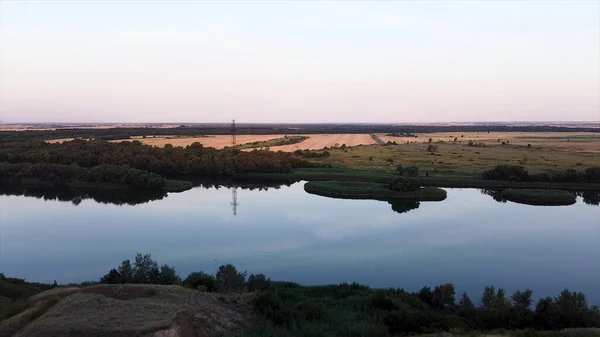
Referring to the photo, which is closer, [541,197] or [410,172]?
[541,197]

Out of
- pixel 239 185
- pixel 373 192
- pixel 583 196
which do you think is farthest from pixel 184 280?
pixel 583 196

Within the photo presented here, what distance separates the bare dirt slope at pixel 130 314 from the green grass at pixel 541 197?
3283 cm

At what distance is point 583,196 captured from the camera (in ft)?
129

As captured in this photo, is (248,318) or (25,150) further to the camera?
(25,150)

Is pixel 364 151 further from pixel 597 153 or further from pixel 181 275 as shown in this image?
pixel 181 275

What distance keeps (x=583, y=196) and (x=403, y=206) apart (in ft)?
56.3

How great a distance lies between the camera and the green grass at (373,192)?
37.8 meters

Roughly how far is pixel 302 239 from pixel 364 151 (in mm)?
45794

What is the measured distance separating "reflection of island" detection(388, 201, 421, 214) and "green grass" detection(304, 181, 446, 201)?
1073 mm

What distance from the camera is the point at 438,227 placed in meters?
28.6

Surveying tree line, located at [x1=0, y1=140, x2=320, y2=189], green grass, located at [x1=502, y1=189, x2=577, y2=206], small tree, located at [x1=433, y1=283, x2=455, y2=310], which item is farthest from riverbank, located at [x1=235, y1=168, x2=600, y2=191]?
small tree, located at [x1=433, y1=283, x2=455, y2=310]

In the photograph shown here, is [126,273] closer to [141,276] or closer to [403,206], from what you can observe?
[141,276]

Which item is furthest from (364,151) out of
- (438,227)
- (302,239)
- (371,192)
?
(302,239)

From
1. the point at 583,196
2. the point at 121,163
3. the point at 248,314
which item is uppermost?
the point at 121,163
